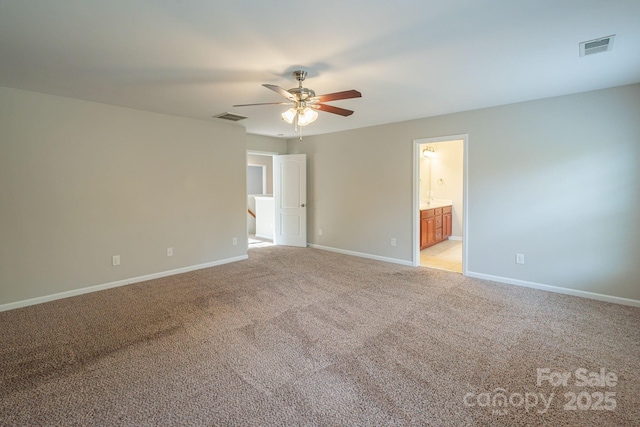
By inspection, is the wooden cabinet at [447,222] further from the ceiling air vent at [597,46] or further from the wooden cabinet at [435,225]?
the ceiling air vent at [597,46]

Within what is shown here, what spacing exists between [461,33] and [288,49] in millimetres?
1315

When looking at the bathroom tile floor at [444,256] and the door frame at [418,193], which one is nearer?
the door frame at [418,193]

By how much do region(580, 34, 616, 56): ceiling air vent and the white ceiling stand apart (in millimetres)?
53

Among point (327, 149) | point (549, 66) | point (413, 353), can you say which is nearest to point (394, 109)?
point (549, 66)

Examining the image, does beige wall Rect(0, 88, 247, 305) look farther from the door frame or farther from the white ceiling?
the door frame

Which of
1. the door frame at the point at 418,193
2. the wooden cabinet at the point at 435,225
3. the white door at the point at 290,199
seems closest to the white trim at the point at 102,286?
the white door at the point at 290,199

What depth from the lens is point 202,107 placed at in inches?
Answer: 158

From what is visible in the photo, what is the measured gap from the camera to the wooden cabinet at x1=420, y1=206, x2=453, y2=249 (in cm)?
596

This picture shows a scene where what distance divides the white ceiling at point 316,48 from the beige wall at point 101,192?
471mm

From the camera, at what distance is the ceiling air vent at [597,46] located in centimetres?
225

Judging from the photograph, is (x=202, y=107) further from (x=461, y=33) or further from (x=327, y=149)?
(x=461, y=33)

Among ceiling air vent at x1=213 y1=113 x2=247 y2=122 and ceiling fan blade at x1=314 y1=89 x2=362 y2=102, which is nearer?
ceiling fan blade at x1=314 y1=89 x2=362 y2=102

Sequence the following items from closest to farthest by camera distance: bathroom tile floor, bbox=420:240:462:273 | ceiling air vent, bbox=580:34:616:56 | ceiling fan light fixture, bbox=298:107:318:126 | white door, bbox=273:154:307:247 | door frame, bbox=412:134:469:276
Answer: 1. ceiling air vent, bbox=580:34:616:56
2. ceiling fan light fixture, bbox=298:107:318:126
3. door frame, bbox=412:134:469:276
4. bathroom tile floor, bbox=420:240:462:273
5. white door, bbox=273:154:307:247

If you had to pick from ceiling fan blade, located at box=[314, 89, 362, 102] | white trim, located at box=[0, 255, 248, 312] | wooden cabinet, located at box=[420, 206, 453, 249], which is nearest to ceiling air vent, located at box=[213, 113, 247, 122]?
ceiling fan blade, located at box=[314, 89, 362, 102]
